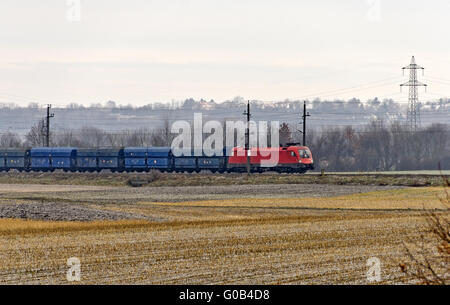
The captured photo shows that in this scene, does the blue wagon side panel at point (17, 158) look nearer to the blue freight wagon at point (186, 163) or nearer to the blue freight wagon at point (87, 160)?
the blue freight wagon at point (87, 160)

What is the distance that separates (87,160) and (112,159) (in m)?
3.90

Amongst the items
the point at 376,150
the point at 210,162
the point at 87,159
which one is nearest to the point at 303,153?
the point at 210,162

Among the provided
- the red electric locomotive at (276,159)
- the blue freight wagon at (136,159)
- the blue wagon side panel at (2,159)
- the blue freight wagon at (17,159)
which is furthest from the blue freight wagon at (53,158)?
the red electric locomotive at (276,159)

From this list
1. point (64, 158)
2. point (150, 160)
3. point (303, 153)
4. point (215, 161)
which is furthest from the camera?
point (64, 158)

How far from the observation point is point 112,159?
98.6m

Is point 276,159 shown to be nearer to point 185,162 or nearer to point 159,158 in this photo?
point 185,162

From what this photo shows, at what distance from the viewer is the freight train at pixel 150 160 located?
8725 centimetres

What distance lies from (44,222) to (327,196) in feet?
94.3

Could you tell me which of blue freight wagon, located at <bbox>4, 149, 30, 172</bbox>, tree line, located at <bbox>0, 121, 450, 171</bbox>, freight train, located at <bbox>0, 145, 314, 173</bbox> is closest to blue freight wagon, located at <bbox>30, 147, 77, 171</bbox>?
freight train, located at <bbox>0, 145, 314, 173</bbox>

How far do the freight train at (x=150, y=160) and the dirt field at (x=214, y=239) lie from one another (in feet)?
80.5

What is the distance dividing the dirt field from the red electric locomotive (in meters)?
24.0

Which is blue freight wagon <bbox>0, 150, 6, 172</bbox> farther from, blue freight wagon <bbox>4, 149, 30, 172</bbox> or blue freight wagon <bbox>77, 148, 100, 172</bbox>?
blue freight wagon <bbox>77, 148, 100, 172</bbox>

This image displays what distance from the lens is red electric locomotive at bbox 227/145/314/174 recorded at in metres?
86.5
